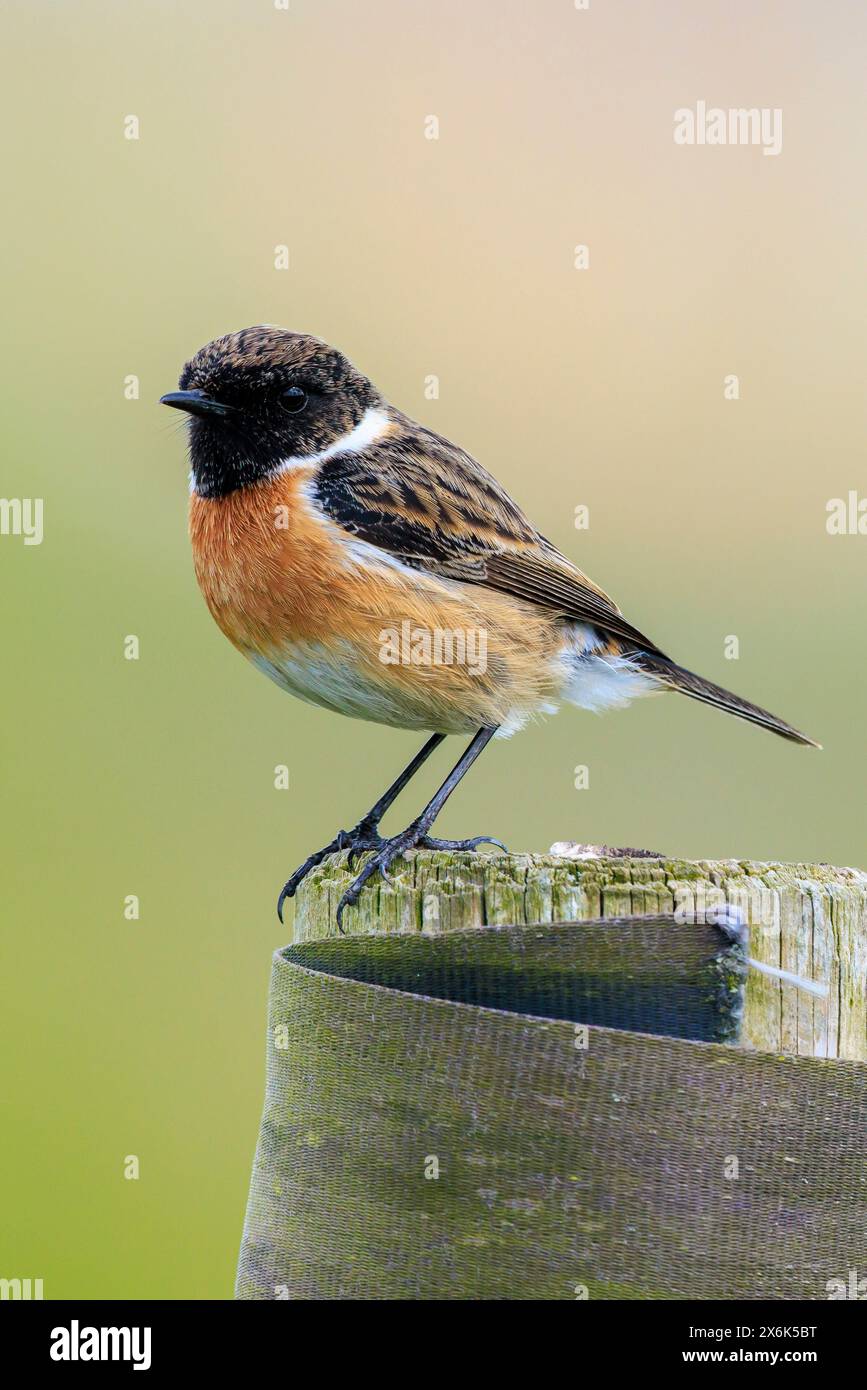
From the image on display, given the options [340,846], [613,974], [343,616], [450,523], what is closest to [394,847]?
[340,846]

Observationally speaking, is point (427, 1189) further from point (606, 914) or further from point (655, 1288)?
point (606, 914)

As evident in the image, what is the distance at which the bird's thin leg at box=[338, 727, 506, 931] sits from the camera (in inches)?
151

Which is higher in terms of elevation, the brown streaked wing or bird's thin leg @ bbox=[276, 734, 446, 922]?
the brown streaked wing

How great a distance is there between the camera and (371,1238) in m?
3.21

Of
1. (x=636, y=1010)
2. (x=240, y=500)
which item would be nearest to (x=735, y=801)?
(x=240, y=500)

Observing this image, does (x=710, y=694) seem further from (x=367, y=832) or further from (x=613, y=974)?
(x=613, y=974)

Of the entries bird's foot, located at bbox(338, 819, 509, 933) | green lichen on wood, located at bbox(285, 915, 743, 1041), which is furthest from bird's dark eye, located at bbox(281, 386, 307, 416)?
green lichen on wood, located at bbox(285, 915, 743, 1041)

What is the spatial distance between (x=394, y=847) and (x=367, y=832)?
1236mm

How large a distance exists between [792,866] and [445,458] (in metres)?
2.88

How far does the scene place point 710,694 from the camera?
19.9 ft

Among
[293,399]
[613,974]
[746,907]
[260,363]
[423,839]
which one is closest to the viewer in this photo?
[613,974]

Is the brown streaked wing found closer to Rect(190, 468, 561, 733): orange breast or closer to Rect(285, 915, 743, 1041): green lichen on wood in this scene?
Result: Rect(190, 468, 561, 733): orange breast

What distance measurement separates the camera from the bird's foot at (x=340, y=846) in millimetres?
5183

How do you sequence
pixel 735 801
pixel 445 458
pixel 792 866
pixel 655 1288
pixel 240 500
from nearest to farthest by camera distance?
1. pixel 655 1288
2. pixel 792 866
3. pixel 240 500
4. pixel 445 458
5. pixel 735 801
